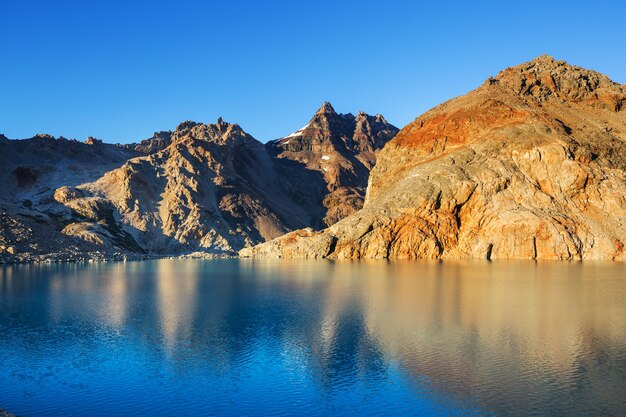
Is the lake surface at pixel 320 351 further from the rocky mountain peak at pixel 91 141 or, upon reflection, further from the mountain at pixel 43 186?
the rocky mountain peak at pixel 91 141

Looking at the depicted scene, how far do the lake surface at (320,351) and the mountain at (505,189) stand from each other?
46069 millimetres

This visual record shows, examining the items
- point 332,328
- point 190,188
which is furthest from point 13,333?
point 190,188

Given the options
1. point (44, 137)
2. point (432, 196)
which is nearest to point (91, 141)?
point (44, 137)

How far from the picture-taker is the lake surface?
2183 cm

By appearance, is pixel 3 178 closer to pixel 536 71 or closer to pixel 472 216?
pixel 472 216

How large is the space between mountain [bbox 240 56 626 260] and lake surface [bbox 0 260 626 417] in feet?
151

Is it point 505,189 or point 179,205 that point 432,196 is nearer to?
point 505,189

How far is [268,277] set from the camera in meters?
72.1

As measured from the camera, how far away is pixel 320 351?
Result: 29781 millimetres

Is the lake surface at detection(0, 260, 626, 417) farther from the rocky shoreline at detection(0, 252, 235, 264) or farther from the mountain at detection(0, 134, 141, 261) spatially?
the mountain at detection(0, 134, 141, 261)

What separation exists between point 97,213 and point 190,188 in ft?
92.5

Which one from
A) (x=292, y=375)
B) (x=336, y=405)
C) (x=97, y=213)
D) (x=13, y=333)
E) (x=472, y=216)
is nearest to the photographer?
(x=336, y=405)

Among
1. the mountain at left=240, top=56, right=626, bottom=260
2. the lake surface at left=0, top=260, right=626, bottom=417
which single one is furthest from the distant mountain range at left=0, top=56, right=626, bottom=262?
the lake surface at left=0, top=260, right=626, bottom=417

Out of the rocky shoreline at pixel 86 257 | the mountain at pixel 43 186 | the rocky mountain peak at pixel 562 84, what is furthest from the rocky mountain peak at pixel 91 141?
the rocky mountain peak at pixel 562 84
